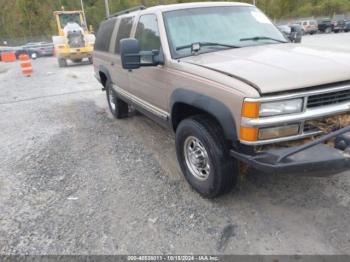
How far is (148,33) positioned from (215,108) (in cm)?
187

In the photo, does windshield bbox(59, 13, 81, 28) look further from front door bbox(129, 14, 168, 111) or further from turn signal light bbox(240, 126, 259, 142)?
turn signal light bbox(240, 126, 259, 142)

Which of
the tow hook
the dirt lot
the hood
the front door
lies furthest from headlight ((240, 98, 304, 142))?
the front door

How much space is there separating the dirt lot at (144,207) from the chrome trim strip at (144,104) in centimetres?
69

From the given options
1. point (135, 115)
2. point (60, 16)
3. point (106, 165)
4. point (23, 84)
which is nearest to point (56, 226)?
point (106, 165)

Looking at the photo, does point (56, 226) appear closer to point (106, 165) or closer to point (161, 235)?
point (161, 235)

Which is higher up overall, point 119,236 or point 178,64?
point 178,64

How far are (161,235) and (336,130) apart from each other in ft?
5.92

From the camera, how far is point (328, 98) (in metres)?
2.70

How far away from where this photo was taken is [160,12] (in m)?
3.99

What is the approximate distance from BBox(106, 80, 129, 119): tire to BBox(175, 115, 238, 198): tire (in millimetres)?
3057

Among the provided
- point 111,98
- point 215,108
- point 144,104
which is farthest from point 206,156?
point 111,98

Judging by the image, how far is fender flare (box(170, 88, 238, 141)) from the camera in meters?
2.70

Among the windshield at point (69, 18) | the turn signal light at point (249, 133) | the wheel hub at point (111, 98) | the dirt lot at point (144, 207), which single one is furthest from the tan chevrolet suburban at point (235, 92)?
the windshield at point (69, 18)

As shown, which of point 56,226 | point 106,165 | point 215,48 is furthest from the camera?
point 106,165
